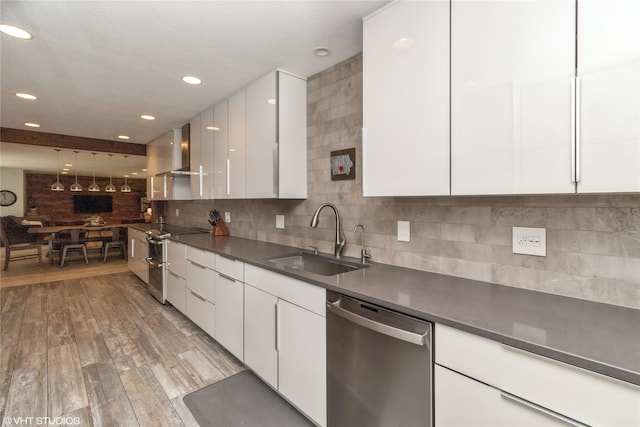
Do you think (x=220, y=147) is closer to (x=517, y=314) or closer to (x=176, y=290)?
(x=176, y=290)

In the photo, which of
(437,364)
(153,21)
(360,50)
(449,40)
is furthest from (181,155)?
(437,364)

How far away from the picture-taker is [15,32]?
1.81 m

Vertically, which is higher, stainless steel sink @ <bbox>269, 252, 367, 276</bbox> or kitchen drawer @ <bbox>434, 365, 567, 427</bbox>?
stainless steel sink @ <bbox>269, 252, 367, 276</bbox>

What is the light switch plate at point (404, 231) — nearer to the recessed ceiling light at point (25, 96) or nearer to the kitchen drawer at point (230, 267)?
the kitchen drawer at point (230, 267)

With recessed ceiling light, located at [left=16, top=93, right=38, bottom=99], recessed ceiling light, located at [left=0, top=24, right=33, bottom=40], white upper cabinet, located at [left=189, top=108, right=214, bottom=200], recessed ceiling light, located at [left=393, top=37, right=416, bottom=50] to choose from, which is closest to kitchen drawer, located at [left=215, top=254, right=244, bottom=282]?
white upper cabinet, located at [left=189, top=108, right=214, bottom=200]

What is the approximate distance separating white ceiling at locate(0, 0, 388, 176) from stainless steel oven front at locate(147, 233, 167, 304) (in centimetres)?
155

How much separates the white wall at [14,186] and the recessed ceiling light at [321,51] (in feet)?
43.2

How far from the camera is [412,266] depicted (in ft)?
5.83

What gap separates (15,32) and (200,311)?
2.32m

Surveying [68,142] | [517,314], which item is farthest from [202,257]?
[68,142]

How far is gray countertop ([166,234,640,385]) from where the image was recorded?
79 cm

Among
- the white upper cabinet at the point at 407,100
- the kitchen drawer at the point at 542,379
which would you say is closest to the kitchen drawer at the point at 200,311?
the white upper cabinet at the point at 407,100

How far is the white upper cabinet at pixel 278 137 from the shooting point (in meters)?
2.35

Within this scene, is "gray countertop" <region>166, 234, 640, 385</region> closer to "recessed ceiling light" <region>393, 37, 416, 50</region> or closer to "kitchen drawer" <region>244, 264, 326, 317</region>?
"kitchen drawer" <region>244, 264, 326, 317</region>
